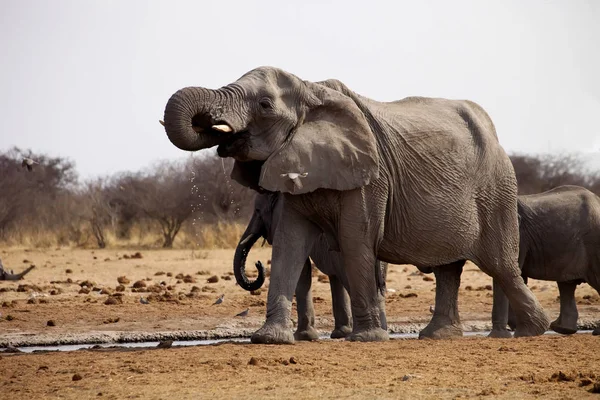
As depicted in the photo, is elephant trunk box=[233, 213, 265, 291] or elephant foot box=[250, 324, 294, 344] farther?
elephant trunk box=[233, 213, 265, 291]

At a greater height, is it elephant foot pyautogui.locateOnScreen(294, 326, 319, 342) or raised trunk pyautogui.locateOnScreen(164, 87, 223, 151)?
raised trunk pyautogui.locateOnScreen(164, 87, 223, 151)

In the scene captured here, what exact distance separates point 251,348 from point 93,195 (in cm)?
3041

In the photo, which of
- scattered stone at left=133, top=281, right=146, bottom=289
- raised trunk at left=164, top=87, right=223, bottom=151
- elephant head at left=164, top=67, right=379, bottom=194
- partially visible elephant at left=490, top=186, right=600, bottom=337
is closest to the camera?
raised trunk at left=164, top=87, right=223, bottom=151

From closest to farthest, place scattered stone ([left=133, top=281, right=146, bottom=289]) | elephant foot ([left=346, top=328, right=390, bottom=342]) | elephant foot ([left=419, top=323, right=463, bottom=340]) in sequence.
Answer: elephant foot ([left=346, top=328, right=390, bottom=342]) < elephant foot ([left=419, top=323, right=463, bottom=340]) < scattered stone ([left=133, top=281, right=146, bottom=289])

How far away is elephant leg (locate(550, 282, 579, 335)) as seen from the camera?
13.1 metres

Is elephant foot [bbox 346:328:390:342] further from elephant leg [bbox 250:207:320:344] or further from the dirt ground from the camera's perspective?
elephant leg [bbox 250:207:320:344]

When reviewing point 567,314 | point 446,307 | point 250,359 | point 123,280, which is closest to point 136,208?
point 123,280

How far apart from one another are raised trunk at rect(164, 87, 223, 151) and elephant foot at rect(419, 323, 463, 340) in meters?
3.04

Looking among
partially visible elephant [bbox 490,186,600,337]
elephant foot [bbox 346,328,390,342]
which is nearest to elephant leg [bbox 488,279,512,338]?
partially visible elephant [bbox 490,186,600,337]

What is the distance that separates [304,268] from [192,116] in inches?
116

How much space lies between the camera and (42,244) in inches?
1163

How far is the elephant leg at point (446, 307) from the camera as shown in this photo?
1096 cm

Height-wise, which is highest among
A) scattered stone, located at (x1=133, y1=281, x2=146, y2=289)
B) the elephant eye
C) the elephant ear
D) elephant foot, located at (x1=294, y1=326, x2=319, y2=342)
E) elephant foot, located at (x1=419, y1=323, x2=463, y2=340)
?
the elephant eye

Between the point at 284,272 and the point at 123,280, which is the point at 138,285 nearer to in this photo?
the point at 123,280
